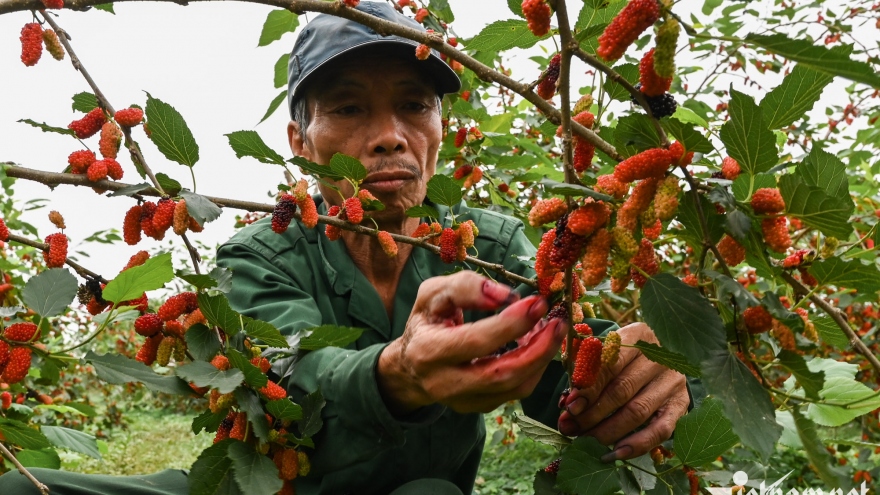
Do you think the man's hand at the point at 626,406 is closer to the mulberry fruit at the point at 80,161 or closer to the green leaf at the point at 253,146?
the green leaf at the point at 253,146

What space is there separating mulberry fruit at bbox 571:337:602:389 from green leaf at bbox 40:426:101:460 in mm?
1014

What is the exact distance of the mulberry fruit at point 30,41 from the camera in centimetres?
109

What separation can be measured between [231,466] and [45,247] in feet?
1.57

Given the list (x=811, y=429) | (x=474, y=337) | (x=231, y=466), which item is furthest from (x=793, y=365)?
(x=231, y=466)

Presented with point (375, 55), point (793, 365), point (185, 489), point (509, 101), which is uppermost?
point (509, 101)

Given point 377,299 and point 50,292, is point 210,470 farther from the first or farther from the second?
point 377,299

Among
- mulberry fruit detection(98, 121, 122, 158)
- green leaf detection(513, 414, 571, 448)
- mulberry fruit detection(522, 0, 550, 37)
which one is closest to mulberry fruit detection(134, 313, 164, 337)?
mulberry fruit detection(98, 121, 122, 158)

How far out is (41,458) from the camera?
57.6 inches

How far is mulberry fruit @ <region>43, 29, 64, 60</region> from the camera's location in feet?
3.65

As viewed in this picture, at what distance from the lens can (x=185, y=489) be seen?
1400 mm

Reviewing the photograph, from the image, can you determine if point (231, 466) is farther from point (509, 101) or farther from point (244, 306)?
point (509, 101)

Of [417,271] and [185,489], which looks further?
[417,271]

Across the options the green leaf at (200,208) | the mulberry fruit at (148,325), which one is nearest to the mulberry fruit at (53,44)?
the green leaf at (200,208)

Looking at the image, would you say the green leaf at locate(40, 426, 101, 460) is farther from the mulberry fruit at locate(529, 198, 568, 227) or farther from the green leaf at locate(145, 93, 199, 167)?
the mulberry fruit at locate(529, 198, 568, 227)
